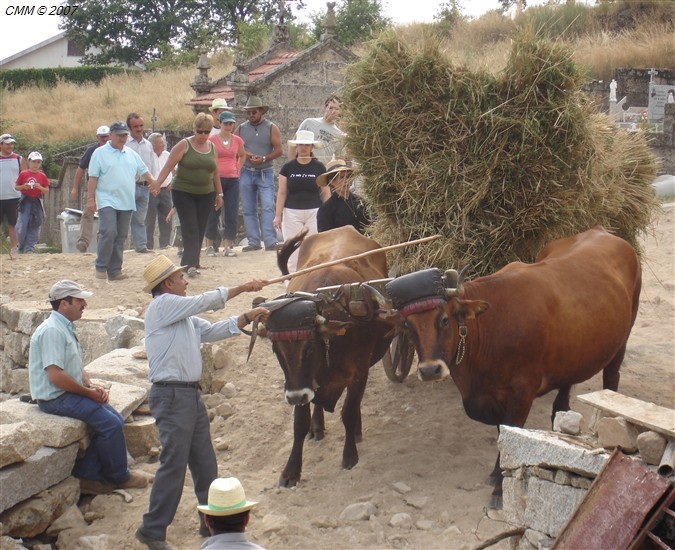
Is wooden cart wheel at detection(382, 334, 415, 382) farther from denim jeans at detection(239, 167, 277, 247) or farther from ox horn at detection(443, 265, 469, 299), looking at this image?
denim jeans at detection(239, 167, 277, 247)

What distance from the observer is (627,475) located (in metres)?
4.98

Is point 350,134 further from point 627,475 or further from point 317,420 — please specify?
point 627,475

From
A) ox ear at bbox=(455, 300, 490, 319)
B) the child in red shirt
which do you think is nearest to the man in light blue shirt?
the child in red shirt

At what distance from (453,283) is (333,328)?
3.07 feet

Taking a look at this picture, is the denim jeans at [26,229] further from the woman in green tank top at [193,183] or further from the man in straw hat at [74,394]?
the man in straw hat at [74,394]

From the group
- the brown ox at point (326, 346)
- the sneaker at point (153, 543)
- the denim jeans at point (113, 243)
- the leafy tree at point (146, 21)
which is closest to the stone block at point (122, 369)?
the brown ox at point (326, 346)

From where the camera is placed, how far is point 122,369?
29.4 ft

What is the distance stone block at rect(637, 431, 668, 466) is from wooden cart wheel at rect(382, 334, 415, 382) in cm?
362

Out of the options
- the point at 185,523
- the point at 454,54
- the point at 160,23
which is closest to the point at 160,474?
the point at 185,523

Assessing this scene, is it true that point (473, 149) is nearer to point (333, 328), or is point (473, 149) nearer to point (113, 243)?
point (333, 328)

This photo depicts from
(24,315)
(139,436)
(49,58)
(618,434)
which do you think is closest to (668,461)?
(618,434)

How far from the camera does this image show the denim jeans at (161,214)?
14719 millimetres

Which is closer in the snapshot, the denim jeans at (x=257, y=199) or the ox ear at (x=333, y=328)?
the ox ear at (x=333, y=328)

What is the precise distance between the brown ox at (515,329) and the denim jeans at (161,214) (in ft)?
27.3
